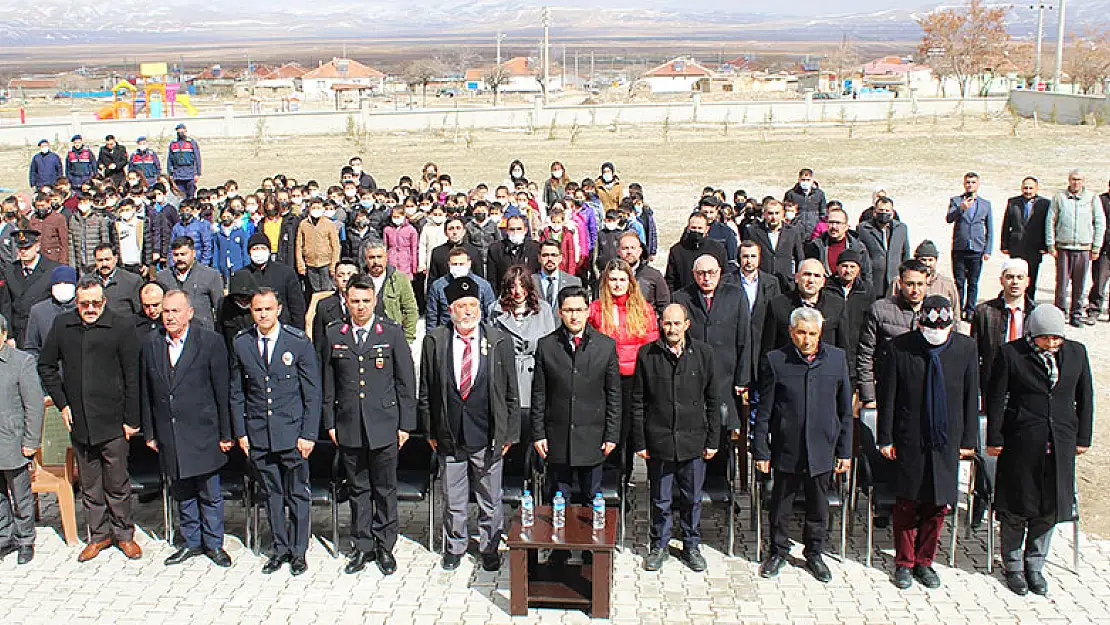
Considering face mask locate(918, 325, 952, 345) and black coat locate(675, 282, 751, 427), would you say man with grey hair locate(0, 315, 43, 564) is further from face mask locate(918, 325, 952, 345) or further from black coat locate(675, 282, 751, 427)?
face mask locate(918, 325, 952, 345)

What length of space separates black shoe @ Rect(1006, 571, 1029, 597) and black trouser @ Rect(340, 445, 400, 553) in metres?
3.89

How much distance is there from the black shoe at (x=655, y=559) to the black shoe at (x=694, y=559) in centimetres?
13

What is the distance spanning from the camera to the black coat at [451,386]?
7.04 meters

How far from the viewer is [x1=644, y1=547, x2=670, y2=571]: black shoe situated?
711cm

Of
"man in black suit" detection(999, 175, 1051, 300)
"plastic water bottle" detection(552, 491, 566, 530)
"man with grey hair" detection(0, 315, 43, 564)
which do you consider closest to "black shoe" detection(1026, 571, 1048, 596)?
"plastic water bottle" detection(552, 491, 566, 530)

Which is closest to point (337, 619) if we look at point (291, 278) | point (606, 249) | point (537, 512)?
point (537, 512)

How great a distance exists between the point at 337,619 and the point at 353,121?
3336 cm

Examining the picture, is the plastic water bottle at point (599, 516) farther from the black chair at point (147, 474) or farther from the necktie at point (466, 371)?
the black chair at point (147, 474)

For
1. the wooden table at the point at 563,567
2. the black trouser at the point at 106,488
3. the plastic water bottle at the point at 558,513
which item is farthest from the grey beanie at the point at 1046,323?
the black trouser at the point at 106,488

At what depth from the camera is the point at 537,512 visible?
696cm

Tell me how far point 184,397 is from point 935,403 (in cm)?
471

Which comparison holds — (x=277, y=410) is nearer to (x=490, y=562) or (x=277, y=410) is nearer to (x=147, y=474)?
(x=147, y=474)

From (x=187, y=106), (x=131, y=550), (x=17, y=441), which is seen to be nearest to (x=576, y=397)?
(x=131, y=550)

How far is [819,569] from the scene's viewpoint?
699cm
